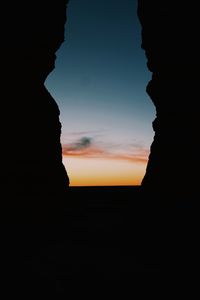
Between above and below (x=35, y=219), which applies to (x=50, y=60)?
above

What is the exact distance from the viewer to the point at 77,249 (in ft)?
46.7

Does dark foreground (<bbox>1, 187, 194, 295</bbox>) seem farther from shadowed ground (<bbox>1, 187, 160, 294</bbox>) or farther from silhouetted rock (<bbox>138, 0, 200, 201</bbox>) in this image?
silhouetted rock (<bbox>138, 0, 200, 201</bbox>)

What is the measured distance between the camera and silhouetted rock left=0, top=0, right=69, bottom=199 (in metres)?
19.4

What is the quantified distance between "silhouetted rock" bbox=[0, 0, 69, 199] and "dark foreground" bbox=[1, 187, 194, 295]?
226 cm

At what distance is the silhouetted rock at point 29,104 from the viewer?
63.6 feet

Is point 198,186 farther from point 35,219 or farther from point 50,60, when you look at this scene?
point 50,60

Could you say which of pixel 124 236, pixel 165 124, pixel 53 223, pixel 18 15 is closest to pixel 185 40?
pixel 165 124

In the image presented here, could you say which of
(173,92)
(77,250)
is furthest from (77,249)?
(173,92)

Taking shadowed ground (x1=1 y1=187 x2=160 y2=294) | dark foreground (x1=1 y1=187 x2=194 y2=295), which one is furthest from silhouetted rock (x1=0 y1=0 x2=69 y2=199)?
shadowed ground (x1=1 y1=187 x2=160 y2=294)

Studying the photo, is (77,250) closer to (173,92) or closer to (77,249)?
(77,249)

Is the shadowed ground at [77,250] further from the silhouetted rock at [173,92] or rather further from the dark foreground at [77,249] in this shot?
the silhouetted rock at [173,92]

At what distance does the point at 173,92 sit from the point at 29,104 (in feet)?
31.8

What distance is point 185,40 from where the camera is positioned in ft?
66.3

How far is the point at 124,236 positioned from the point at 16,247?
18.9 ft
